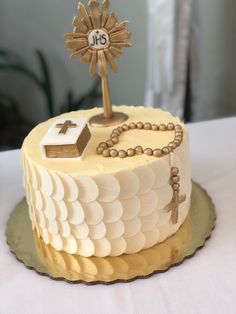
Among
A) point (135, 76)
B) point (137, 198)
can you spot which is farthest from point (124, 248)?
point (135, 76)

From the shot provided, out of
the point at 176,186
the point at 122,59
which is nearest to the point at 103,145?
the point at 176,186

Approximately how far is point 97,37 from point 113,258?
1.22 ft

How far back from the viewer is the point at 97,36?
2.74 feet

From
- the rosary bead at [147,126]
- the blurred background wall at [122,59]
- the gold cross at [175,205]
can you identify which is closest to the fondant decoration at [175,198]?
the gold cross at [175,205]

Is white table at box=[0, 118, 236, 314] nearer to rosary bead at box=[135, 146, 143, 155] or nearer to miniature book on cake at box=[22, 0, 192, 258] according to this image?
miniature book on cake at box=[22, 0, 192, 258]

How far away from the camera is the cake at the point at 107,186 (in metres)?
0.74

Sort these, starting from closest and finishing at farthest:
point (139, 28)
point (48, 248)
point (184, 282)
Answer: point (184, 282) < point (48, 248) < point (139, 28)

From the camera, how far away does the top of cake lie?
744 mm

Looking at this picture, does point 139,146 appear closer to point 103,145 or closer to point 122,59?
point 103,145

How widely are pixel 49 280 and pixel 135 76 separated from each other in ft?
4.32

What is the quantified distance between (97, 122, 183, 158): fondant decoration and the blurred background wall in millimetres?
1006

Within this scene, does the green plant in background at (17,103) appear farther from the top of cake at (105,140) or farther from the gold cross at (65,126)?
the gold cross at (65,126)

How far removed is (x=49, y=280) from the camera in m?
0.76

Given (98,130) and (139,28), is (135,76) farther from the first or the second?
(98,130)
